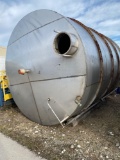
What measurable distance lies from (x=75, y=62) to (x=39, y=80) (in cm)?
77

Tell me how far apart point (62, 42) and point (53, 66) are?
1.56ft

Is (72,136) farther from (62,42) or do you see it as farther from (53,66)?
(62,42)

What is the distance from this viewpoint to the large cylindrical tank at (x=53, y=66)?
9.52ft

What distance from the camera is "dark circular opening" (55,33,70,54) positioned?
116 inches

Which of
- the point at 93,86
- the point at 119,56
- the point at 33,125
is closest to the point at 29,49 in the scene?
the point at 93,86

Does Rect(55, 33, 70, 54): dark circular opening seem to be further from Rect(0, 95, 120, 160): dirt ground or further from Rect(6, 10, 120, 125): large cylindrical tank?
Rect(0, 95, 120, 160): dirt ground

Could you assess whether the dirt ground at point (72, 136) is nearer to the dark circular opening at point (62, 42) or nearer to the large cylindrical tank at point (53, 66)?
A: the large cylindrical tank at point (53, 66)

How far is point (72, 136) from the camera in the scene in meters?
3.39

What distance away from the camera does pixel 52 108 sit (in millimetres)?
3271

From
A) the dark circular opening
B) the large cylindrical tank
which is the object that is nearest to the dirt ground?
the large cylindrical tank

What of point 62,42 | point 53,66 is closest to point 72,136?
point 53,66

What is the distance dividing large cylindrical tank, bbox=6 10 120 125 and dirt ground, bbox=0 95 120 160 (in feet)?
0.92

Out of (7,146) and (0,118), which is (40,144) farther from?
(0,118)

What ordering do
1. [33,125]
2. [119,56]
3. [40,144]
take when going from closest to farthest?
[40,144], [33,125], [119,56]
